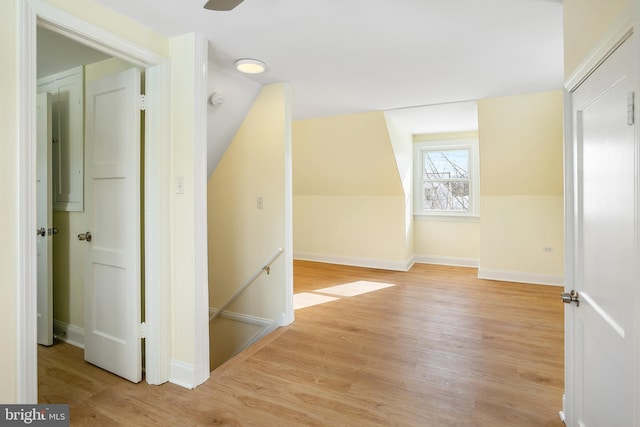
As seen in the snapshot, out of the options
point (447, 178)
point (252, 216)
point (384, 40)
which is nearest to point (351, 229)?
point (447, 178)

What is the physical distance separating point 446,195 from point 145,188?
4.97 m

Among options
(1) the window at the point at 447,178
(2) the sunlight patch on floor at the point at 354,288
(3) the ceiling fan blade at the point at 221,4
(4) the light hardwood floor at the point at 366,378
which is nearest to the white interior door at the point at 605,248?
(4) the light hardwood floor at the point at 366,378

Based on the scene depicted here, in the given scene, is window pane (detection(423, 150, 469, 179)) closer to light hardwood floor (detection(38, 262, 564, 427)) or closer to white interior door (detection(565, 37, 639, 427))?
light hardwood floor (detection(38, 262, 564, 427))

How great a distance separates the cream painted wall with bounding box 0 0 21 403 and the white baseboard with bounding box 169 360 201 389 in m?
0.82

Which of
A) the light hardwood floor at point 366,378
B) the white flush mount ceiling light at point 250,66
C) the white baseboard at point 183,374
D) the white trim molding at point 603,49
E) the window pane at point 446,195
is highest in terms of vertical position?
the white flush mount ceiling light at point 250,66

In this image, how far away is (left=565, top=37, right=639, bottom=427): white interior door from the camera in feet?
3.51

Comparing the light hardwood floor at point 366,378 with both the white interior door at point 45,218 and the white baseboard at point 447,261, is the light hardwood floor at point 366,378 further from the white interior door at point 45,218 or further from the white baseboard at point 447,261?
the white baseboard at point 447,261

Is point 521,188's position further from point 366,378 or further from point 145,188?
point 145,188

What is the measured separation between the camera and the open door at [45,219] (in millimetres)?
2508

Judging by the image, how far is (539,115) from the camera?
11.7ft

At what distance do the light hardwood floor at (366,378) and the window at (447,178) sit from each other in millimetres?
2495

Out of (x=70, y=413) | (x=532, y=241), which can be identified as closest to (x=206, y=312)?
(x=70, y=413)

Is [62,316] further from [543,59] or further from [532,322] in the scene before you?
[543,59]

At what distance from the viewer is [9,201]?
4.58ft
